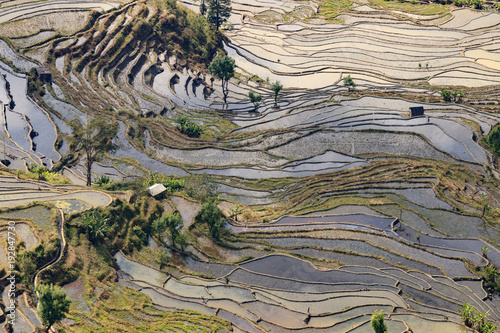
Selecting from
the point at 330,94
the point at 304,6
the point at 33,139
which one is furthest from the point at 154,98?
the point at 304,6

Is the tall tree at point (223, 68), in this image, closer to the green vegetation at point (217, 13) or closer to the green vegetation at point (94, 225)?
the green vegetation at point (217, 13)

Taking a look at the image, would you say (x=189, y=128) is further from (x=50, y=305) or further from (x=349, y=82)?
(x=50, y=305)

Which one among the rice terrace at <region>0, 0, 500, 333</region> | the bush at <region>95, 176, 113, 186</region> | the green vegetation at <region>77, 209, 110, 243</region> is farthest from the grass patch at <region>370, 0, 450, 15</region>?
the green vegetation at <region>77, 209, 110, 243</region>

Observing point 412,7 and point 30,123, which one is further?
point 412,7

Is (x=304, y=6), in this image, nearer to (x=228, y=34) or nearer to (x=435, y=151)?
(x=228, y=34)

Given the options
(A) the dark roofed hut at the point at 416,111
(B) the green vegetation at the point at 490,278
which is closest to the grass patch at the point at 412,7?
(A) the dark roofed hut at the point at 416,111

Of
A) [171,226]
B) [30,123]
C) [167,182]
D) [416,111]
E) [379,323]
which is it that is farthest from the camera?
[416,111]

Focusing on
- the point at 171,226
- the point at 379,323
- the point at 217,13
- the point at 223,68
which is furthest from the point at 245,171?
the point at 217,13
